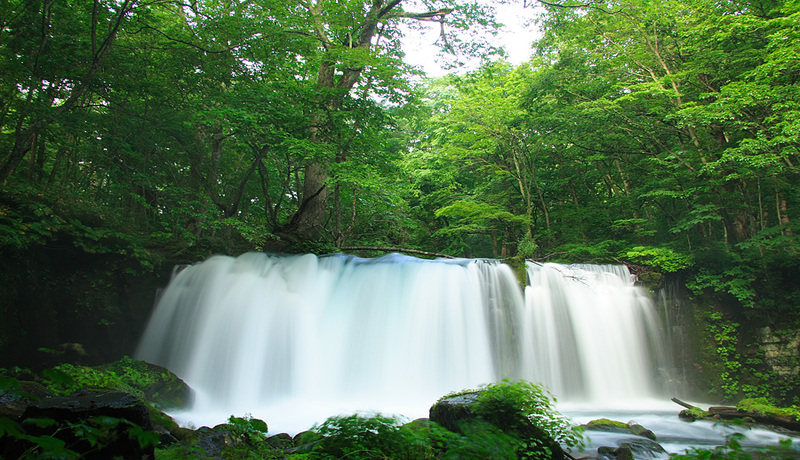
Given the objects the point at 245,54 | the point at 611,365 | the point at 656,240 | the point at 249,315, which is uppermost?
the point at 245,54

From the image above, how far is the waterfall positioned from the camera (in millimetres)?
7887

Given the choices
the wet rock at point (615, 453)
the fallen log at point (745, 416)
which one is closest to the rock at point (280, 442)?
the wet rock at point (615, 453)

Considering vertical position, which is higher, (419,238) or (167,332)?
(419,238)

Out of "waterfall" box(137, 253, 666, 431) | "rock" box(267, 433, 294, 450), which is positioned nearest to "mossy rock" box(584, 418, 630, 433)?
"waterfall" box(137, 253, 666, 431)

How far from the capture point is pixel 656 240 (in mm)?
13266

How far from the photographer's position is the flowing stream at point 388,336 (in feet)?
25.9

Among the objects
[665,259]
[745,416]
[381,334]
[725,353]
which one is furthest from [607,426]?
[665,259]

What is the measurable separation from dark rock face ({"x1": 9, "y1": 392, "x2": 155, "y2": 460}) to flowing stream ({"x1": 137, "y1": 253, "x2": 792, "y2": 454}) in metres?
4.81

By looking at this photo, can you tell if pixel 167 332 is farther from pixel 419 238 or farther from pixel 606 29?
pixel 606 29

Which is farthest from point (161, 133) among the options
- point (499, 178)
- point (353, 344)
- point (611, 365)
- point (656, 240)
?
point (656, 240)

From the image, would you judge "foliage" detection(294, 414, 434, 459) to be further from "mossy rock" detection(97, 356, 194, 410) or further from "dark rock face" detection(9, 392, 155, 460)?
"mossy rock" detection(97, 356, 194, 410)

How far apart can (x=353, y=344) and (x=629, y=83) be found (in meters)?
10.8

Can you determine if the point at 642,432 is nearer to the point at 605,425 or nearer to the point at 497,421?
the point at 605,425

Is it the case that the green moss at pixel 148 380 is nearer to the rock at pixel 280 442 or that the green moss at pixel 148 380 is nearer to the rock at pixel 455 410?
the rock at pixel 280 442
